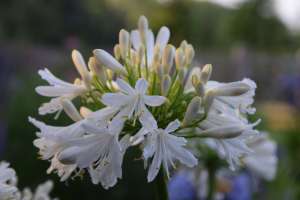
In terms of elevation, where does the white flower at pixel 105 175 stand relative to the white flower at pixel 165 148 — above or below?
below

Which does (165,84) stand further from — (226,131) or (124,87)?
(226,131)

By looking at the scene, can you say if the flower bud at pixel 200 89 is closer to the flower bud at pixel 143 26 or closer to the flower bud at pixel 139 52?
the flower bud at pixel 139 52

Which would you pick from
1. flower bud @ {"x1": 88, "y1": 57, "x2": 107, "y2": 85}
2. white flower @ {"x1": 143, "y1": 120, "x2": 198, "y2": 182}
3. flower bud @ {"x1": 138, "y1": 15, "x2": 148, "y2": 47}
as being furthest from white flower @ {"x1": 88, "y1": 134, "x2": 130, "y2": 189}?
flower bud @ {"x1": 138, "y1": 15, "x2": 148, "y2": 47}

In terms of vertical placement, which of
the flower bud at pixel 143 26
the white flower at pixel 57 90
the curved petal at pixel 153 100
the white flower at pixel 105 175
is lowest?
the white flower at pixel 105 175

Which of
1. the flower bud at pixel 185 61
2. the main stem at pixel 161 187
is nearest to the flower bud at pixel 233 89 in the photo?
the flower bud at pixel 185 61

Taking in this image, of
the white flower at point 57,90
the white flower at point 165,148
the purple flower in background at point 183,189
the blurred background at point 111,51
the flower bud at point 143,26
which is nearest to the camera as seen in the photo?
the white flower at point 165,148

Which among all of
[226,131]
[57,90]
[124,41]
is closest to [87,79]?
[57,90]

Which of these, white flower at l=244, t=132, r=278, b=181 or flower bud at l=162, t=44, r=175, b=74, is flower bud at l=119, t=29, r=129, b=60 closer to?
flower bud at l=162, t=44, r=175, b=74

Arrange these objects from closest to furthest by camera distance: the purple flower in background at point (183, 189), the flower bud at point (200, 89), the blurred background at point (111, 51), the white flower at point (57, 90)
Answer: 1. the flower bud at point (200, 89)
2. the white flower at point (57, 90)
3. the purple flower in background at point (183, 189)
4. the blurred background at point (111, 51)
